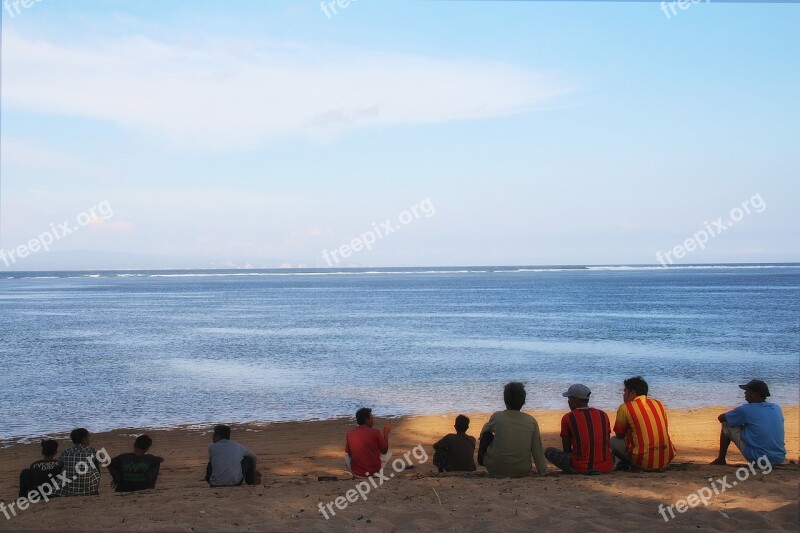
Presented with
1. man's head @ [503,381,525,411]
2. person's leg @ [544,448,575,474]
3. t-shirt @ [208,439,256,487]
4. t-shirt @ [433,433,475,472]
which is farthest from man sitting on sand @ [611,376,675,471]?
t-shirt @ [208,439,256,487]

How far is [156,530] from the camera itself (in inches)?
260

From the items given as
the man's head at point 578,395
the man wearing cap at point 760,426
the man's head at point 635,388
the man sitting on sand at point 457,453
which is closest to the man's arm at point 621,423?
the man's head at point 635,388

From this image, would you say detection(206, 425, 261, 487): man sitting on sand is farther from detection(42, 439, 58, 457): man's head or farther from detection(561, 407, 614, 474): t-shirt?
detection(561, 407, 614, 474): t-shirt

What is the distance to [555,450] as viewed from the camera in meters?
9.18

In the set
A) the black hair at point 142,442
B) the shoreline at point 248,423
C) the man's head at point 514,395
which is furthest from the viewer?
the shoreline at point 248,423

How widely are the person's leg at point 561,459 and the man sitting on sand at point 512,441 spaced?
1.11ft

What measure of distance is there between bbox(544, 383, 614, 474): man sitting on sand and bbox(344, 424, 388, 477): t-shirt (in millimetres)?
2291

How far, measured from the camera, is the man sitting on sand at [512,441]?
28.1 feet

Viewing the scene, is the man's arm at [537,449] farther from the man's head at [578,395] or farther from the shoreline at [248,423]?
the shoreline at [248,423]

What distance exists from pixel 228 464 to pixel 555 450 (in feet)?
13.4

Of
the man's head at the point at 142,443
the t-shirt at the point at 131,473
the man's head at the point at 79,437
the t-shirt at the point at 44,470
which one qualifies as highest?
the man's head at the point at 79,437

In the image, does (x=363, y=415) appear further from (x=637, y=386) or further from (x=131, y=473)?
(x=637, y=386)

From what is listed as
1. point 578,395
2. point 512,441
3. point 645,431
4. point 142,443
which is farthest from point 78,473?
point 645,431

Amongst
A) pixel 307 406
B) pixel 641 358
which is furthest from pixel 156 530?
pixel 641 358
